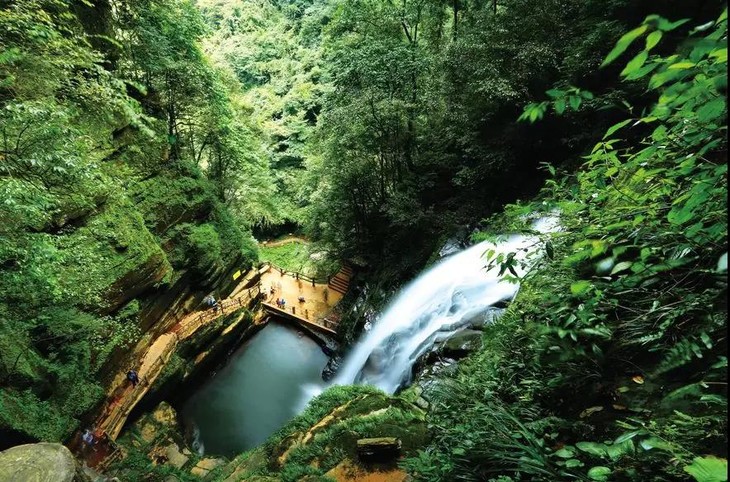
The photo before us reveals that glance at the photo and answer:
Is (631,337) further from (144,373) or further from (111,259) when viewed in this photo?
(144,373)

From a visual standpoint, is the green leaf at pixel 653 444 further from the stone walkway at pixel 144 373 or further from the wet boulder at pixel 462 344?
the stone walkway at pixel 144 373

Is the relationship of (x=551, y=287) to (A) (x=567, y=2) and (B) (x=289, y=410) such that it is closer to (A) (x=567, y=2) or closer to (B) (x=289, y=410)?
(A) (x=567, y=2)

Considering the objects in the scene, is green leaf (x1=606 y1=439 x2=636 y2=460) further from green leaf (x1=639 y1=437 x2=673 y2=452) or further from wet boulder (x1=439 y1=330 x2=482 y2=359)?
wet boulder (x1=439 y1=330 x2=482 y2=359)

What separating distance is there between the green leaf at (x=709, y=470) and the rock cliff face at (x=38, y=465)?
5137 mm

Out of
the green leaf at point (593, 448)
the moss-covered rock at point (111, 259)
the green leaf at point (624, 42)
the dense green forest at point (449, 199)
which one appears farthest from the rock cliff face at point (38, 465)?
the green leaf at point (624, 42)

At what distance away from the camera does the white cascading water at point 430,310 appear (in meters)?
7.31

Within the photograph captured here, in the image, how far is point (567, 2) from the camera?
8664 millimetres

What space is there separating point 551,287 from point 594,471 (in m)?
1.78

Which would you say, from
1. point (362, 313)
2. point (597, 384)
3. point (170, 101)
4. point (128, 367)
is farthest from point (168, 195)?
point (597, 384)

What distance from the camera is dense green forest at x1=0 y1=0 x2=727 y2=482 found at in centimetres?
187

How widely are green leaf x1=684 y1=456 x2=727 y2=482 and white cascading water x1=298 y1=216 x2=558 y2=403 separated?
18.0ft

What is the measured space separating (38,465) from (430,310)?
7.12 meters

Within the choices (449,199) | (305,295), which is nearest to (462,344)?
(449,199)

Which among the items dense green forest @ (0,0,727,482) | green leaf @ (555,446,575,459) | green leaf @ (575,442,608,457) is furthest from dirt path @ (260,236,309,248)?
green leaf @ (575,442,608,457)
